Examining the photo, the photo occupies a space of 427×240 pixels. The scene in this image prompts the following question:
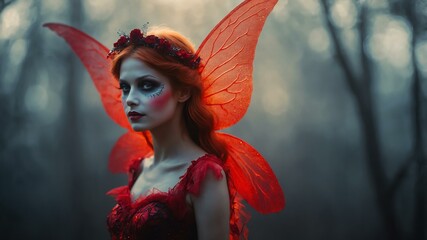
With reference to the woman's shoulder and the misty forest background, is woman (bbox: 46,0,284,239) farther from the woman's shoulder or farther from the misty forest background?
the misty forest background

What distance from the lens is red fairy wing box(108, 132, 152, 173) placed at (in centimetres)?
159

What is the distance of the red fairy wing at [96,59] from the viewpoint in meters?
1.49

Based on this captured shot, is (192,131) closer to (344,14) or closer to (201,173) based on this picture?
(201,173)

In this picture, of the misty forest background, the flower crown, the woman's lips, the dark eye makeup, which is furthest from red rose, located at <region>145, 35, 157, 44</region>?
the misty forest background

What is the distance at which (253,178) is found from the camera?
1286 mm

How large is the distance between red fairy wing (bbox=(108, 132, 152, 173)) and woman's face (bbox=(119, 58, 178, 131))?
40cm

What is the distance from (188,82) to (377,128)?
1.45m

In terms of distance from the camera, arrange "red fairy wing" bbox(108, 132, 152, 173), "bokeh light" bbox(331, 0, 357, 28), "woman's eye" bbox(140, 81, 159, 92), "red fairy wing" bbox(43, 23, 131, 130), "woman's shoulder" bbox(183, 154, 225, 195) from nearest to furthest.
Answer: "woman's shoulder" bbox(183, 154, 225, 195)
"woman's eye" bbox(140, 81, 159, 92)
"red fairy wing" bbox(43, 23, 131, 130)
"red fairy wing" bbox(108, 132, 152, 173)
"bokeh light" bbox(331, 0, 357, 28)

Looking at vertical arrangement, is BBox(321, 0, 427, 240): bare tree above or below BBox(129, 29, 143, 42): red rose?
below

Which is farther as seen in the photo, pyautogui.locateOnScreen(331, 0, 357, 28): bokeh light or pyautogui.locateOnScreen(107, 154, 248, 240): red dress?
pyautogui.locateOnScreen(331, 0, 357, 28): bokeh light

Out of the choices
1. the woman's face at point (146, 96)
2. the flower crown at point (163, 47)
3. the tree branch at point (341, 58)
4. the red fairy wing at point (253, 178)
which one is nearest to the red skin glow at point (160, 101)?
the woman's face at point (146, 96)

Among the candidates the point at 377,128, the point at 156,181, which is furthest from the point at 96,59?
the point at 377,128

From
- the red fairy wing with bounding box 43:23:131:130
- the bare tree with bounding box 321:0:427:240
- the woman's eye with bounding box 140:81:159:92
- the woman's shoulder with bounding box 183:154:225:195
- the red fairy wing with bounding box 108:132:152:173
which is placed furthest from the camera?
the bare tree with bounding box 321:0:427:240

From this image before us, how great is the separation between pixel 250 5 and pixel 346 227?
160 centimetres
